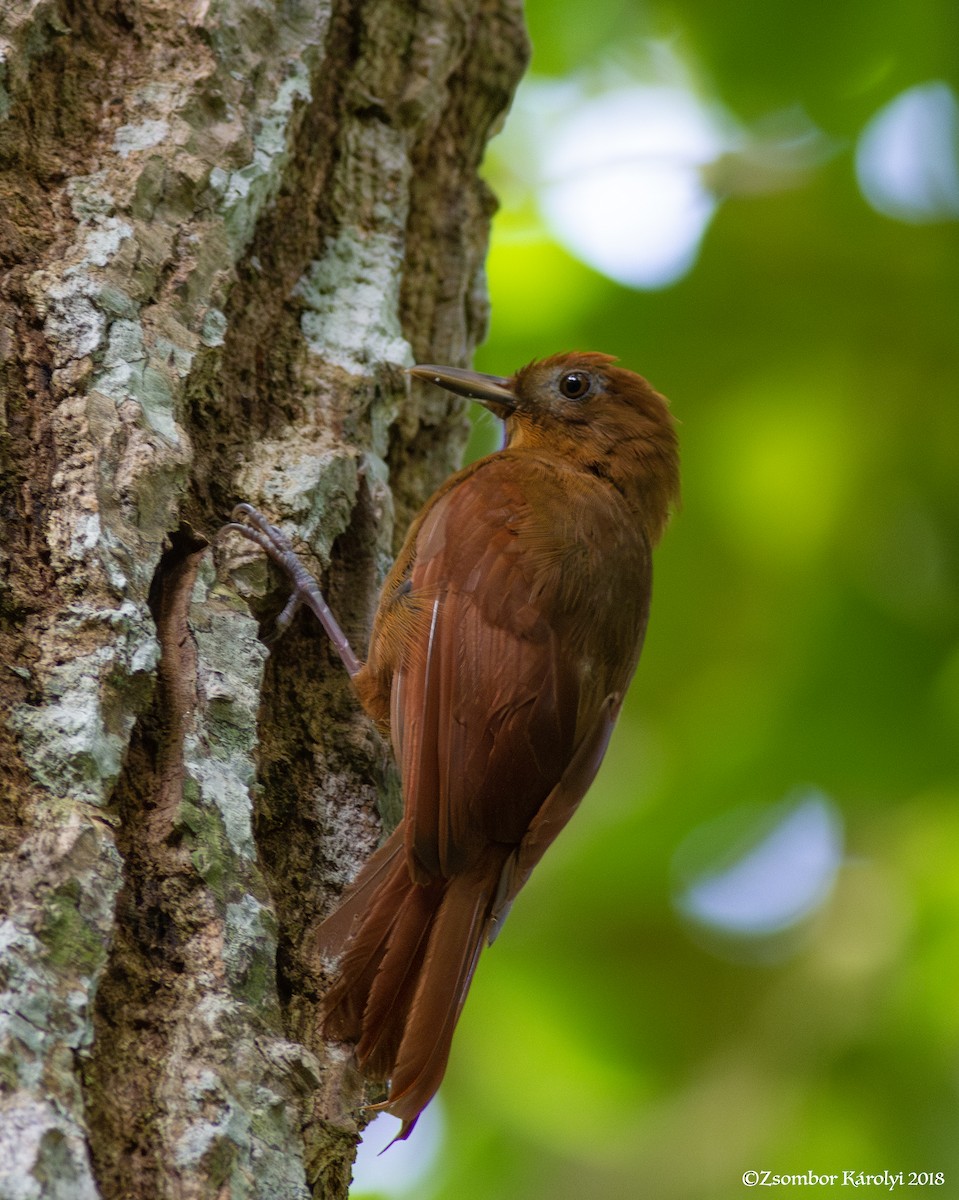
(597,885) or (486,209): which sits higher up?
(486,209)

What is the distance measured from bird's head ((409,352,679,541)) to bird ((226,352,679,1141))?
0.01m

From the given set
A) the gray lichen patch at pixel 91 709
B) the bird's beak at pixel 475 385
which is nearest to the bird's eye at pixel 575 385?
the bird's beak at pixel 475 385

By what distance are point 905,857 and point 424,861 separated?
2.24 metres

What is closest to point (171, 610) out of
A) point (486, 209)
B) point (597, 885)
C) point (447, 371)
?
point (447, 371)

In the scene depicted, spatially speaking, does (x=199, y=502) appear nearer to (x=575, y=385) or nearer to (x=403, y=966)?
(x=403, y=966)

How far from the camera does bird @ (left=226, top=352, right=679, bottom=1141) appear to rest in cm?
228

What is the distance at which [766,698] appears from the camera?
4.14 metres

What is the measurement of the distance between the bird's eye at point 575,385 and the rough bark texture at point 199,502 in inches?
22.8

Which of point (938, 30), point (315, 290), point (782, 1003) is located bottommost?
point (782, 1003)

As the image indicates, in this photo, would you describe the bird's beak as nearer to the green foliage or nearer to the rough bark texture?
the rough bark texture

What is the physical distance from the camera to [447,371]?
3.27 m

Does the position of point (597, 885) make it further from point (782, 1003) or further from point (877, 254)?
point (877, 254)

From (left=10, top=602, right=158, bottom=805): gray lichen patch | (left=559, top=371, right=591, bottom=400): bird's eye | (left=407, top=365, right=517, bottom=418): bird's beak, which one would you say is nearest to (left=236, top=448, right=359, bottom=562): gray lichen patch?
(left=407, top=365, right=517, bottom=418): bird's beak

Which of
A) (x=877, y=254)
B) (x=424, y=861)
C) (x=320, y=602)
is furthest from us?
(x=877, y=254)
